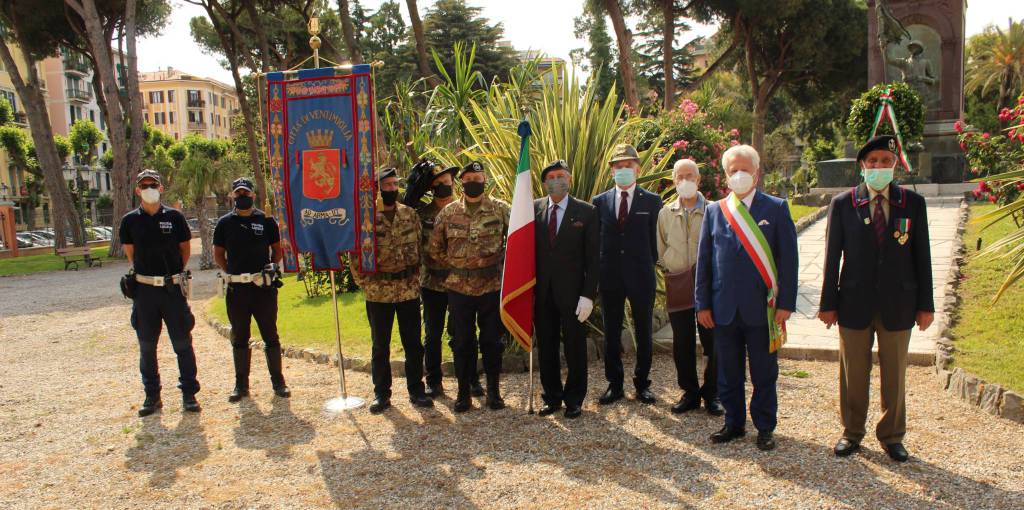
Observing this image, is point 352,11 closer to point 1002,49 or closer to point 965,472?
point 965,472

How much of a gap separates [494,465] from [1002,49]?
159ft

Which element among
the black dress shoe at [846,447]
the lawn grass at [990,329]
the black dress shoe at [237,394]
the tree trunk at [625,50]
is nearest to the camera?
the black dress shoe at [846,447]

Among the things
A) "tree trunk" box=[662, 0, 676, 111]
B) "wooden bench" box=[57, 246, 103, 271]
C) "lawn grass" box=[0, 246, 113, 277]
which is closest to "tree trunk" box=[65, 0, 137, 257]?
"wooden bench" box=[57, 246, 103, 271]

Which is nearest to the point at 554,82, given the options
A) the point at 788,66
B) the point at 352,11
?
the point at 788,66

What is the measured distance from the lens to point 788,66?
29969 millimetres

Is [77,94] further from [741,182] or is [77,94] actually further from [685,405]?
[741,182]

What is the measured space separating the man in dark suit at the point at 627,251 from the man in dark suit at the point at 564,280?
11.0 inches

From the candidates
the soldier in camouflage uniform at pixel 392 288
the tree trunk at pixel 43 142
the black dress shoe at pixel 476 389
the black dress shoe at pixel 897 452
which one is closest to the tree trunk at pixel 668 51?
the black dress shoe at pixel 476 389

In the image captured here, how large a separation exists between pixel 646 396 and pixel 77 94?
218 feet

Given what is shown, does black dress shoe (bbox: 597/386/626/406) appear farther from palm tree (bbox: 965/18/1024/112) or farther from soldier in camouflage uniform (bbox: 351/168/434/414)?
palm tree (bbox: 965/18/1024/112)

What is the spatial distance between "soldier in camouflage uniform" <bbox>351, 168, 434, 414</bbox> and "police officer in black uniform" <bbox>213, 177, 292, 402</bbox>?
89cm

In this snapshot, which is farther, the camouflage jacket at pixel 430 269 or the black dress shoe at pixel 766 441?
the camouflage jacket at pixel 430 269

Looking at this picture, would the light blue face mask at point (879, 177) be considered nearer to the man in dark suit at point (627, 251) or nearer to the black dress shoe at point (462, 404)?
the man in dark suit at point (627, 251)

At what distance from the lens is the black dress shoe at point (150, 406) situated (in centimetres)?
590
